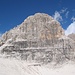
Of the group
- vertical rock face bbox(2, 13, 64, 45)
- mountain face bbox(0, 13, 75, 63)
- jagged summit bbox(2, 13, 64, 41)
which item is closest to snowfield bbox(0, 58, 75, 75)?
Result: mountain face bbox(0, 13, 75, 63)

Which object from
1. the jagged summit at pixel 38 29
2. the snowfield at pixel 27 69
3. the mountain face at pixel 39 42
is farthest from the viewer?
the jagged summit at pixel 38 29

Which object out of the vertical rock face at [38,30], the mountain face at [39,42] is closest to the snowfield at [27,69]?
the mountain face at [39,42]

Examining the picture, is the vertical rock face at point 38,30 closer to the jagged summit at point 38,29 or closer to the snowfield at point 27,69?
the jagged summit at point 38,29

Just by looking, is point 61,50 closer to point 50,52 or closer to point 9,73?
point 50,52

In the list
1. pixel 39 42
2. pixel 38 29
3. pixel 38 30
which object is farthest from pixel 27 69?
pixel 38 29

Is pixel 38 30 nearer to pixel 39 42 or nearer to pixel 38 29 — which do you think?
pixel 38 29

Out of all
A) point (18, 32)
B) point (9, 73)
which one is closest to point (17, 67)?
point (9, 73)

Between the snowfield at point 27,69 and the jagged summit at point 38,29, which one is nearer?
the snowfield at point 27,69
